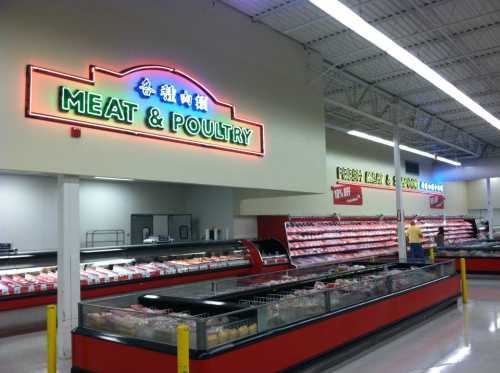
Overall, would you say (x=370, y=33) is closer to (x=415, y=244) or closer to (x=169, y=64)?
(x=169, y=64)

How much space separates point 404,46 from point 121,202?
7157 millimetres

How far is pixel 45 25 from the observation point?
5.30 meters

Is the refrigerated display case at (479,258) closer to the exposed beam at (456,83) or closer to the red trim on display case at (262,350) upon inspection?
the exposed beam at (456,83)

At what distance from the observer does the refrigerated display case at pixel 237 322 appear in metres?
3.63

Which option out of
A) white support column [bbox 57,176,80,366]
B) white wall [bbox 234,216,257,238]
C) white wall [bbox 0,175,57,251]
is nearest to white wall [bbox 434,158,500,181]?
white wall [bbox 234,216,257,238]

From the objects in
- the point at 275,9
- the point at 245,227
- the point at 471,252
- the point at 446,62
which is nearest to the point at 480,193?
the point at 471,252

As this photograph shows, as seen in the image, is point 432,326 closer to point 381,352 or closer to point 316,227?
→ point 381,352

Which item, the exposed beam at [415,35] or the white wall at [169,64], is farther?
the exposed beam at [415,35]

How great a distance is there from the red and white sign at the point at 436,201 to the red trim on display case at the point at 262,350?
18.0 m

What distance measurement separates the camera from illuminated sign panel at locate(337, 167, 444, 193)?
631 inches

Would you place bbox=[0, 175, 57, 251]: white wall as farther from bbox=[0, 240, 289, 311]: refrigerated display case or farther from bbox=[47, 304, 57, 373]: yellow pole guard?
bbox=[47, 304, 57, 373]: yellow pole guard

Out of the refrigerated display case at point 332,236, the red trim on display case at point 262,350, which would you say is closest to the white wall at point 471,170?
the refrigerated display case at point 332,236

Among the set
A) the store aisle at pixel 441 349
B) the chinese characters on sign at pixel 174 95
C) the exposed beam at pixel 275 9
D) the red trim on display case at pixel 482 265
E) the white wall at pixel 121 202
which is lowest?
the store aisle at pixel 441 349

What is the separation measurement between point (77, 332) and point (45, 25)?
3.57 metres
